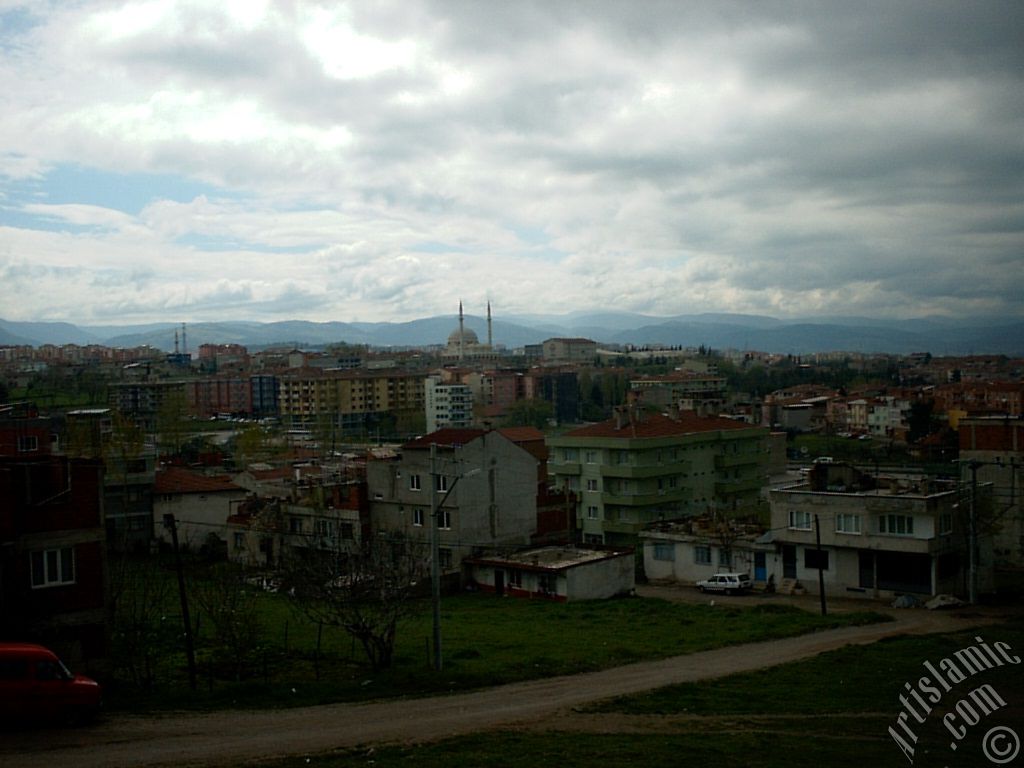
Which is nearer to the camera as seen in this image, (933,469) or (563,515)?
(563,515)

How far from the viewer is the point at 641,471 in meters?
40.1

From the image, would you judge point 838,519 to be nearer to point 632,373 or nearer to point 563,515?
point 563,515

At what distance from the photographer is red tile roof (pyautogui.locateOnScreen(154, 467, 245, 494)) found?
3897 centimetres

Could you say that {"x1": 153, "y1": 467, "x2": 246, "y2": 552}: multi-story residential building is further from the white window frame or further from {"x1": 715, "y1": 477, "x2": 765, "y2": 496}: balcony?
the white window frame

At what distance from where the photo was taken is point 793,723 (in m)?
14.1

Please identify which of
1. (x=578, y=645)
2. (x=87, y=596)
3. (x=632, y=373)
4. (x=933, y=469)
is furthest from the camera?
(x=632, y=373)

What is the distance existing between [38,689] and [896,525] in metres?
23.4

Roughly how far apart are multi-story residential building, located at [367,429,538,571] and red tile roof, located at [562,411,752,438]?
22.6 feet

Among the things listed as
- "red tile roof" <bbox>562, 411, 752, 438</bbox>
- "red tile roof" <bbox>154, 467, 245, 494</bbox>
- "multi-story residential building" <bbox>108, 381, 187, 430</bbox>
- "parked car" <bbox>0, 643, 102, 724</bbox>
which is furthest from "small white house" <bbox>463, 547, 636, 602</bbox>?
"multi-story residential building" <bbox>108, 381, 187, 430</bbox>

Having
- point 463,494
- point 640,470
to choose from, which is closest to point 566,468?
point 640,470

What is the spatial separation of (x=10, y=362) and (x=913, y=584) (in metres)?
115

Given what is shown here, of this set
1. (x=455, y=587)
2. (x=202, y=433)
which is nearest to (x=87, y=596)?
(x=455, y=587)

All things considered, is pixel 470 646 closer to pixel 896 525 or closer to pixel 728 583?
pixel 728 583

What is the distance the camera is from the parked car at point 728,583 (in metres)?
29.8
